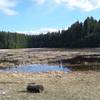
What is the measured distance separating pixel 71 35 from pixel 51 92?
17260 centimetres

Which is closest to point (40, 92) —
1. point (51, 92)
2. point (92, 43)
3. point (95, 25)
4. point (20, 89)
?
point (51, 92)

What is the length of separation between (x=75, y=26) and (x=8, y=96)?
587 feet

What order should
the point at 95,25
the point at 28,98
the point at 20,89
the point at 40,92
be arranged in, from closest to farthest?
the point at 28,98
the point at 40,92
the point at 20,89
the point at 95,25

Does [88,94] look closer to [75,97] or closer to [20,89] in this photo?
[75,97]

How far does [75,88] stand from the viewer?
74.7 ft

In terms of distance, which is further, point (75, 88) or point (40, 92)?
point (75, 88)

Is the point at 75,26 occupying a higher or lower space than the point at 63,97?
higher

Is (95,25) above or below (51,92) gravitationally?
above

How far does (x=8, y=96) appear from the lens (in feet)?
64.8

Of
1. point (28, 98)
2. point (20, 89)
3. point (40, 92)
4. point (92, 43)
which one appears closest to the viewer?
point (28, 98)

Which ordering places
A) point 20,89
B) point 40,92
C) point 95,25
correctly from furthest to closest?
point 95,25 < point 20,89 < point 40,92

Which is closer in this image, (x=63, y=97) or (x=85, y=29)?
(x=63, y=97)

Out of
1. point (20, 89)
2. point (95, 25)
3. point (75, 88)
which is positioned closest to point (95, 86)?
point (75, 88)

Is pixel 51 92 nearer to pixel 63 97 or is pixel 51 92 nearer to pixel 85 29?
pixel 63 97
